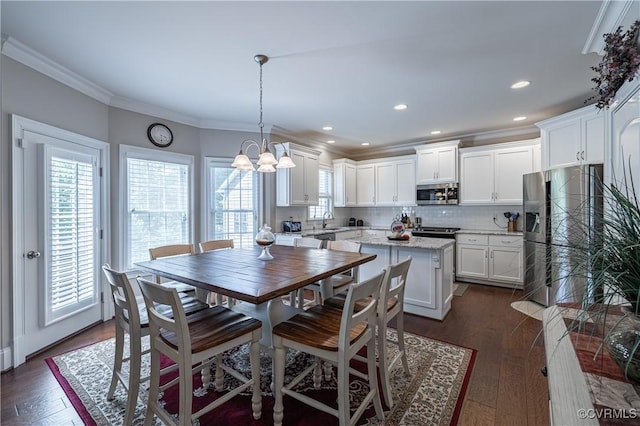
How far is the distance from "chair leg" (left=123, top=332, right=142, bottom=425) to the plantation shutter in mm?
1754

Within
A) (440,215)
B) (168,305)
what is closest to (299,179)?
(440,215)

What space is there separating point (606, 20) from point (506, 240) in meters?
3.19

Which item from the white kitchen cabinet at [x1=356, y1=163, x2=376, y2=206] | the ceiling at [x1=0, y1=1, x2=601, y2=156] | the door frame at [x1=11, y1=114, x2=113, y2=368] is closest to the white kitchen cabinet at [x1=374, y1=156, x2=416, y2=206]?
the white kitchen cabinet at [x1=356, y1=163, x2=376, y2=206]

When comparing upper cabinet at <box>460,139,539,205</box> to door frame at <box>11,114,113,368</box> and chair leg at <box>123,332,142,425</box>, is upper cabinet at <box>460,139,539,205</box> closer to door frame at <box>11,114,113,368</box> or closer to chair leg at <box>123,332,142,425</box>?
chair leg at <box>123,332,142,425</box>

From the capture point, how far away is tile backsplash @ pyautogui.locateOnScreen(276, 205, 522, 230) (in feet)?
16.6

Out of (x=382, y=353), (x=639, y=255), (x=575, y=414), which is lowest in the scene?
(x=382, y=353)

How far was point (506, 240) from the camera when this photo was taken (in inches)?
176

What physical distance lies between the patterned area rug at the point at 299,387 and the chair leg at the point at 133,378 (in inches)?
7.1

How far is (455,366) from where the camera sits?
237 centimetres

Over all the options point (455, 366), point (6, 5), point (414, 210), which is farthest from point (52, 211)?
point (414, 210)

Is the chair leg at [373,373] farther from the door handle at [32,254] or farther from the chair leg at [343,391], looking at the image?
the door handle at [32,254]

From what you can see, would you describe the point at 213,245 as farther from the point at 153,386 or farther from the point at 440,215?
the point at 440,215

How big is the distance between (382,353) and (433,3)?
234 cm

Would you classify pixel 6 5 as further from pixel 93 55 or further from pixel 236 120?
pixel 236 120
